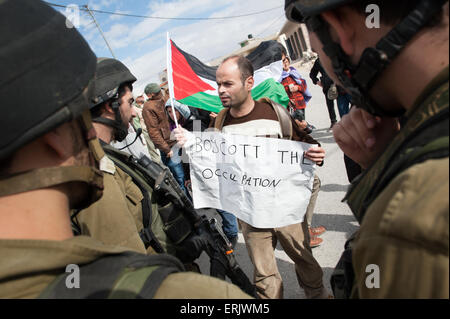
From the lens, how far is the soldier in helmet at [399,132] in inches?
21.3

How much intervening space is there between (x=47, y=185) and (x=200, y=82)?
3.19m

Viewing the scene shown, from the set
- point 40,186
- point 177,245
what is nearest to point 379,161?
point 40,186

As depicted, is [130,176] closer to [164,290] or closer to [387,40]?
[164,290]

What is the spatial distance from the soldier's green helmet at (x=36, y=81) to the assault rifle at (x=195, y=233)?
133 cm

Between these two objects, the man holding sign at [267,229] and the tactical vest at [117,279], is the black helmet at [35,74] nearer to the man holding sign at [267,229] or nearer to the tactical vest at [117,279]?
the tactical vest at [117,279]

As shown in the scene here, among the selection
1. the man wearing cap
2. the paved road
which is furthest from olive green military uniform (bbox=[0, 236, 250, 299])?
the man wearing cap

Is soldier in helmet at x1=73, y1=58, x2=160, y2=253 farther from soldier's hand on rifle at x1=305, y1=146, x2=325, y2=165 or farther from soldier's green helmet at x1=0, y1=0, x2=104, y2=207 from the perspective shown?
soldier's hand on rifle at x1=305, y1=146, x2=325, y2=165

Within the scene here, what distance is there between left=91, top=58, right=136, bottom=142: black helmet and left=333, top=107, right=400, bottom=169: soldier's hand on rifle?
74.1 inches

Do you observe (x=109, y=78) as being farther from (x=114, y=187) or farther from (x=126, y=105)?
(x=114, y=187)

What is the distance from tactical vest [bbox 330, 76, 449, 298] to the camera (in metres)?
0.60

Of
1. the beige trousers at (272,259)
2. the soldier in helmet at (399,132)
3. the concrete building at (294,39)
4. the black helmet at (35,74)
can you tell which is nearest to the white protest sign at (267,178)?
the beige trousers at (272,259)

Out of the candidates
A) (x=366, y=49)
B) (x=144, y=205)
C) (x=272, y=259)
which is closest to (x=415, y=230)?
(x=366, y=49)

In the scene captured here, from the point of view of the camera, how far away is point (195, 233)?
2477mm
